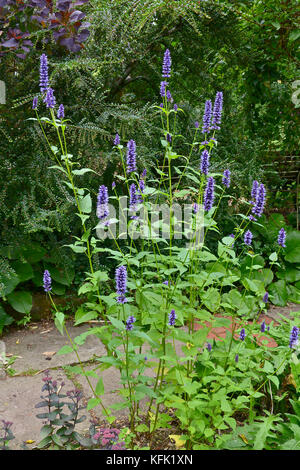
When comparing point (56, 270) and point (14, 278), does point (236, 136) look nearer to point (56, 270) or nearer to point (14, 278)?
point (56, 270)

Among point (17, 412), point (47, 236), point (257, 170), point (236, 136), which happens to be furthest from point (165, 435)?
point (236, 136)

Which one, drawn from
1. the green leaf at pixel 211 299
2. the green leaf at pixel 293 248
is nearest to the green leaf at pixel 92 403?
the green leaf at pixel 211 299

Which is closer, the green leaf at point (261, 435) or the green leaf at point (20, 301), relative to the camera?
the green leaf at point (261, 435)

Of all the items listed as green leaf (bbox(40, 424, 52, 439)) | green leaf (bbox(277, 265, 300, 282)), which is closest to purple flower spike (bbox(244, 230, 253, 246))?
green leaf (bbox(40, 424, 52, 439))

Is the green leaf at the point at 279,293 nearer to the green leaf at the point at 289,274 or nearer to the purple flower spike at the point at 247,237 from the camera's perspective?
the green leaf at the point at 289,274

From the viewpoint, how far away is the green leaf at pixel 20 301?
3242 millimetres

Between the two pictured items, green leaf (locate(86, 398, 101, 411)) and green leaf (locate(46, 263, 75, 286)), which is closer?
green leaf (locate(86, 398, 101, 411))

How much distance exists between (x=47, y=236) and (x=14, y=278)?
560 millimetres

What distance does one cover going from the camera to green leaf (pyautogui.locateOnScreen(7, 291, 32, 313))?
10.6 ft

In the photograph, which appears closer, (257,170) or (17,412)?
(17,412)

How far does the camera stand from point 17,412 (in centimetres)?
229

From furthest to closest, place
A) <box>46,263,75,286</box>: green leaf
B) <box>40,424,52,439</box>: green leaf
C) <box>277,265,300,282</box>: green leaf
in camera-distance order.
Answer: <box>277,265,300,282</box>: green leaf
<box>46,263,75,286</box>: green leaf
<box>40,424,52,439</box>: green leaf

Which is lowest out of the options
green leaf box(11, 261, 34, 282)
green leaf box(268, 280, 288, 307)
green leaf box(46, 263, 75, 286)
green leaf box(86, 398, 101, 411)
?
green leaf box(268, 280, 288, 307)

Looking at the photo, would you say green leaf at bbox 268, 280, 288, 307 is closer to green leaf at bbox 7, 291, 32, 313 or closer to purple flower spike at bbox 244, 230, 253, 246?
purple flower spike at bbox 244, 230, 253, 246
